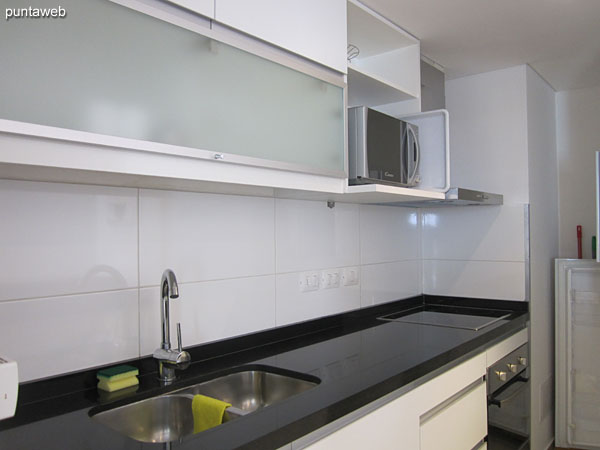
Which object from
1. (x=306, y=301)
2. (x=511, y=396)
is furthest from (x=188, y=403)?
(x=511, y=396)

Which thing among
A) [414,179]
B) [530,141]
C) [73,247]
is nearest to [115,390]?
[73,247]

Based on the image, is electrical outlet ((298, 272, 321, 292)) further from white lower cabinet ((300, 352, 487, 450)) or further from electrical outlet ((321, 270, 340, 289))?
white lower cabinet ((300, 352, 487, 450))

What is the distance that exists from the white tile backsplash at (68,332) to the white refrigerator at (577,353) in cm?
262

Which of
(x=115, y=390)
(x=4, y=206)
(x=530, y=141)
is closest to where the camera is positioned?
(x=4, y=206)

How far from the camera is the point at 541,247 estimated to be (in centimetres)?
303

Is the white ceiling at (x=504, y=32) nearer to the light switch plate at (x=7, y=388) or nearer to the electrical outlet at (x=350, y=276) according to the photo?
the electrical outlet at (x=350, y=276)

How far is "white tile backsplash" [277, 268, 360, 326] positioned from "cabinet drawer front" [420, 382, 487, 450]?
67 cm

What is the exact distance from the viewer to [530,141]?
9.46ft

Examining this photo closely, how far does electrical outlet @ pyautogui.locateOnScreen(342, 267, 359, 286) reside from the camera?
243cm

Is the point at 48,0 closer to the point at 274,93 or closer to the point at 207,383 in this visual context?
the point at 274,93

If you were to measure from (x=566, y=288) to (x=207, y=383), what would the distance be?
243cm

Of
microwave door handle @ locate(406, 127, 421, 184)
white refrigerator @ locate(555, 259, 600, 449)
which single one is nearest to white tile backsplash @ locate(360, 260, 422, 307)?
microwave door handle @ locate(406, 127, 421, 184)

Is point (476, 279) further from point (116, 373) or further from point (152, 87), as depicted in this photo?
point (152, 87)

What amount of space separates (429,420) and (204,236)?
3.38 feet
